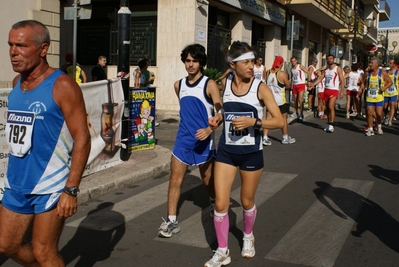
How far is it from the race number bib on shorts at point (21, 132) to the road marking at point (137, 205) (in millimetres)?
2345

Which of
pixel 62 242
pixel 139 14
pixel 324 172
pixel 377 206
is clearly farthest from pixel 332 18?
pixel 62 242

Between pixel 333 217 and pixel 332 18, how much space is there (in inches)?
1004

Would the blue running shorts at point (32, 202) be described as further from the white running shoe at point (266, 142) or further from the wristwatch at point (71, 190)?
the white running shoe at point (266, 142)

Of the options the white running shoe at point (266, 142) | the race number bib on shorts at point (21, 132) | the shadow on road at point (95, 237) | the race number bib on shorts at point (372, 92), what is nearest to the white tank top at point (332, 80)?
the race number bib on shorts at point (372, 92)

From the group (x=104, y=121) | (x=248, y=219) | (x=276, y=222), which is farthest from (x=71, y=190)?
(x=104, y=121)

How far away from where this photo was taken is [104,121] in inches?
307

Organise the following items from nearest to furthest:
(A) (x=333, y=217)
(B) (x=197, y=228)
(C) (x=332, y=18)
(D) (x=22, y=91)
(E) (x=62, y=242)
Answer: (D) (x=22, y=91), (E) (x=62, y=242), (B) (x=197, y=228), (A) (x=333, y=217), (C) (x=332, y=18)

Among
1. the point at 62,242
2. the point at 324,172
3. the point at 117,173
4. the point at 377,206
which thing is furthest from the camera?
the point at 324,172

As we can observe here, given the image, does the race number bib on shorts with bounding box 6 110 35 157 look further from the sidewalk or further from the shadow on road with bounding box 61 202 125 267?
the sidewalk

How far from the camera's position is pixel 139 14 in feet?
53.9

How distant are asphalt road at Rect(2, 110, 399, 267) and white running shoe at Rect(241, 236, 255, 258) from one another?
0.05 m

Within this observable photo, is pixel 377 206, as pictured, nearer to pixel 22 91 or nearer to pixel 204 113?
pixel 204 113

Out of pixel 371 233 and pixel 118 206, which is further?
pixel 118 206

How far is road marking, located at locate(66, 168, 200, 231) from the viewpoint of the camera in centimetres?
549
